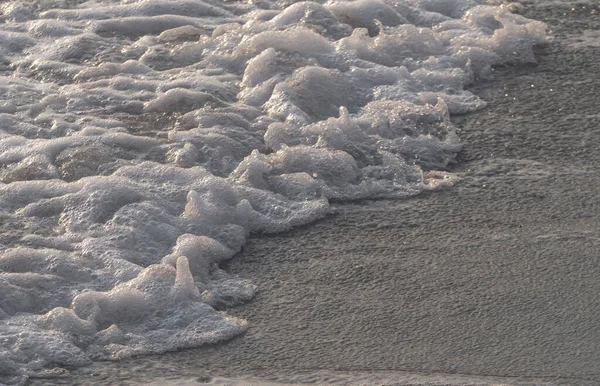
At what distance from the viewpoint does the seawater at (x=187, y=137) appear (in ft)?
9.64

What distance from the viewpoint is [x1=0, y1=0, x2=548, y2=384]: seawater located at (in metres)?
2.94

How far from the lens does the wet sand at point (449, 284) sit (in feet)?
8.71

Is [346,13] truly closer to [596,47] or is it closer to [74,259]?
[596,47]

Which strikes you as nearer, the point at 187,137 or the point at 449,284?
the point at 449,284

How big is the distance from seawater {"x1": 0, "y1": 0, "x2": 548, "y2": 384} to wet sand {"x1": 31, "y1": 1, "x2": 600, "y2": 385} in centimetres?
10

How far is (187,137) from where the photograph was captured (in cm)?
393

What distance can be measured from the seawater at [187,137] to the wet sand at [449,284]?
10 centimetres

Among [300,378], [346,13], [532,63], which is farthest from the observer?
[346,13]

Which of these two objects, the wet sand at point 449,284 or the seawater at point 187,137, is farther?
the seawater at point 187,137

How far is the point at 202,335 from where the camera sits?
2.81 meters

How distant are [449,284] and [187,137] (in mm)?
1397

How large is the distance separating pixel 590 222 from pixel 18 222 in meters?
2.00

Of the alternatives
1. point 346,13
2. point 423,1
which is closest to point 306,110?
point 346,13

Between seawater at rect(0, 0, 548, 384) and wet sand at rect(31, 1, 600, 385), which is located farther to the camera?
seawater at rect(0, 0, 548, 384)
